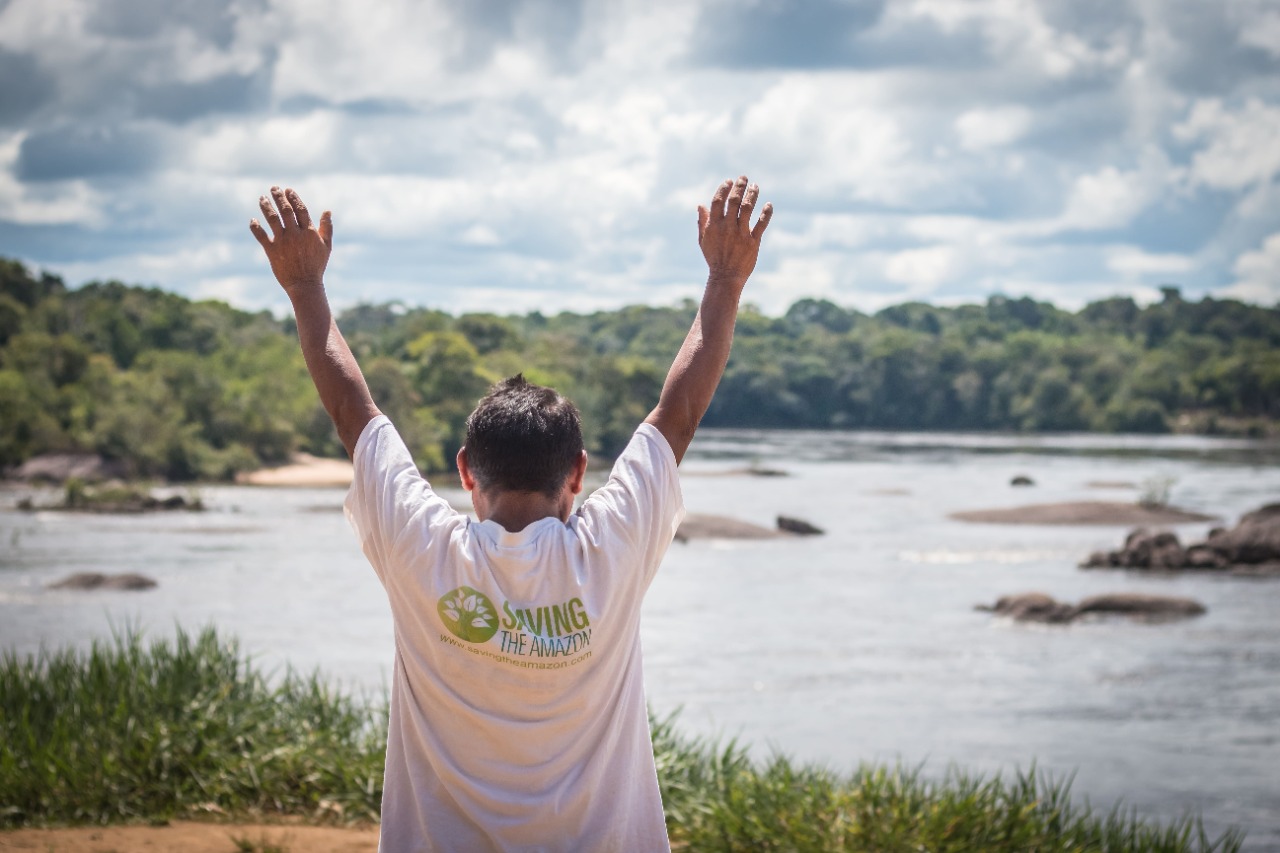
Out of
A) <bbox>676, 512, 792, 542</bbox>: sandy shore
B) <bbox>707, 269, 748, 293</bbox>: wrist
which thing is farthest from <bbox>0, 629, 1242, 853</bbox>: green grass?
<bbox>676, 512, 792, 542</bbox>: sandy shore

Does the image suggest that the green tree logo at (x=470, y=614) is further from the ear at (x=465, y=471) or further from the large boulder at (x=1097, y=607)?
the large boulder at (x=1097, y=607)

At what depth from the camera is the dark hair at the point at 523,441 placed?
2504 mm

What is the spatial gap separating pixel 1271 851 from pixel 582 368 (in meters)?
74.0

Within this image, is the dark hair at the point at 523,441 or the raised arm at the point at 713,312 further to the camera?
the raised arm at the point at 713,312

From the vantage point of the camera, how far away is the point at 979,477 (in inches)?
2413

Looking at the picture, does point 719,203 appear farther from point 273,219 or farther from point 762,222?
point 273,219

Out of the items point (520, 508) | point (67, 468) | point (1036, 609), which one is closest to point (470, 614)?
point (520, 508)

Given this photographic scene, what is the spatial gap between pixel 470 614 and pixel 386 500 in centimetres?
26

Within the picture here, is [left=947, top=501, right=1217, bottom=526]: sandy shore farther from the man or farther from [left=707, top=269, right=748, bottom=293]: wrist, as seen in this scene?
the man

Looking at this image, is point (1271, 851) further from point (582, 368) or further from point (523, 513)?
point (582, 368)

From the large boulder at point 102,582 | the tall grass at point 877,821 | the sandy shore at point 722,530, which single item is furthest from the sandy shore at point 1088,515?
the tall grass at point 877,821

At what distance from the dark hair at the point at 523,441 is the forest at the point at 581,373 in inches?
2176

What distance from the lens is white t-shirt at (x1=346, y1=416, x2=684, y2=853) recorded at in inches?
95.9

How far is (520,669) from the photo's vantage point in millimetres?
2449
